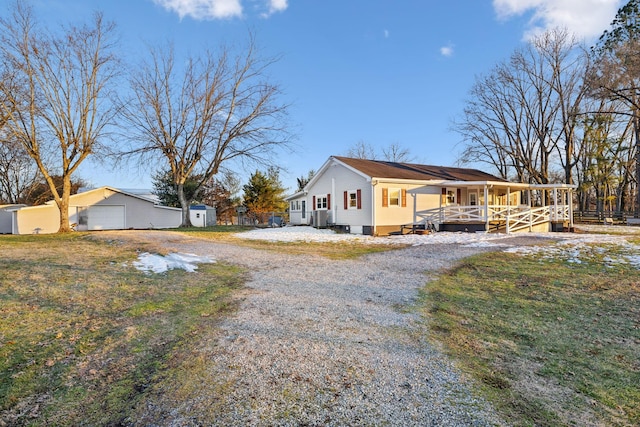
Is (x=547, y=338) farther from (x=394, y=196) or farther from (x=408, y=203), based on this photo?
(x=408, y=203)

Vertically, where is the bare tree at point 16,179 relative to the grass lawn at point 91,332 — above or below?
above

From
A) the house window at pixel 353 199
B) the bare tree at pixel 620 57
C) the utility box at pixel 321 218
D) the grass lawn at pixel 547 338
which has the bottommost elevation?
the grass lawn at pixel 547 338

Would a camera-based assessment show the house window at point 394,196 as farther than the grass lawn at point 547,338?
Yes

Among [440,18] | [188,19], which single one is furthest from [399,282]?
[188,19]

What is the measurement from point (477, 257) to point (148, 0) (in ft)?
47.1

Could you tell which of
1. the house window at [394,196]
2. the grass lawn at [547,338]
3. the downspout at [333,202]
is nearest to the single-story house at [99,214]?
the downspout at [333,202]

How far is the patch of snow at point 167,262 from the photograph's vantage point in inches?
285

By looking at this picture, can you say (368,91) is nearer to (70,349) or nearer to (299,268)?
(299,268)

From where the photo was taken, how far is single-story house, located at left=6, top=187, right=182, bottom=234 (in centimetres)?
2184

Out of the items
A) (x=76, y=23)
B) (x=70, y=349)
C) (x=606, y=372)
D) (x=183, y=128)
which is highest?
(x=76, y=23)

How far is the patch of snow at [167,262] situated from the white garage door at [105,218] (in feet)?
61.4

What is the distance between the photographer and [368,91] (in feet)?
69.1

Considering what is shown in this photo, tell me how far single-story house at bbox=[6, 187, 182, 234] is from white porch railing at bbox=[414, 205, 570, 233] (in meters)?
19.0

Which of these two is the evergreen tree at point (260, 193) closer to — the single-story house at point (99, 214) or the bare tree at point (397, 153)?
the single-story house at point (99, 214)
